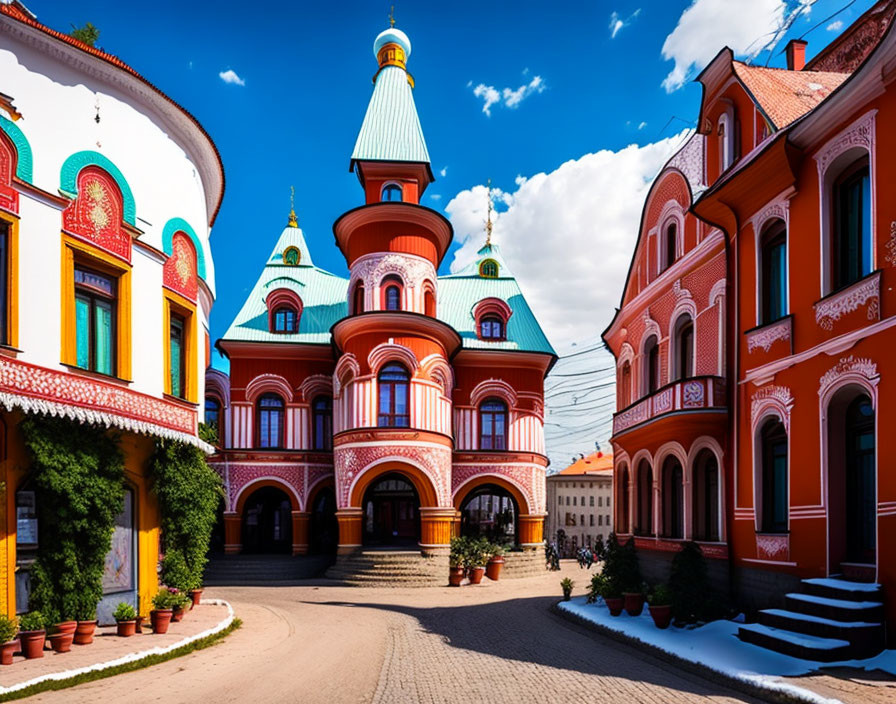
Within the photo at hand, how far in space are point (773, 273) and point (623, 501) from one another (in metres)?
8.89

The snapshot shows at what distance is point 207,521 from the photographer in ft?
51.9

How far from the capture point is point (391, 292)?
90.4 ft

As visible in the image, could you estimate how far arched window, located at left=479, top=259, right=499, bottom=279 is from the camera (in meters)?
35.2

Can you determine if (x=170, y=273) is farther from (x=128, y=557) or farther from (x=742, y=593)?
(x=742, y=593)

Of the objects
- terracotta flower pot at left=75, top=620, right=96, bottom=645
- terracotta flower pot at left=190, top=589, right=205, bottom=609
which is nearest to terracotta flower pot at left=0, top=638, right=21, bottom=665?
terracotta flower pot at left=75, top=620, right=96, bottom=645

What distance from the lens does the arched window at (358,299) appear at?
28016 mm

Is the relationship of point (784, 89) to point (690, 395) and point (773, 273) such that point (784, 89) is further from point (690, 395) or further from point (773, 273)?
point (690, 395)

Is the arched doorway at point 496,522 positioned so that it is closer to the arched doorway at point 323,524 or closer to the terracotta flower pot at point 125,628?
the arched doorway at point 323,524

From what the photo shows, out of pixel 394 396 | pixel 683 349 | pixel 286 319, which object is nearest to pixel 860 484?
pixel 683 349

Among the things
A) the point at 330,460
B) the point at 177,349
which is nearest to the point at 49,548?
the point at 177,349

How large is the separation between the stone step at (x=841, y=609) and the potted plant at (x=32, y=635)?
35.5ft

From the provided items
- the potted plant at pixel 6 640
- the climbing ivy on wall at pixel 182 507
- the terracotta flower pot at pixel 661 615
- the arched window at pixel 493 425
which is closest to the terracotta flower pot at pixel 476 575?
the arched window at pixel 493 425

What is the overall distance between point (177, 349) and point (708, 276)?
11.3 m

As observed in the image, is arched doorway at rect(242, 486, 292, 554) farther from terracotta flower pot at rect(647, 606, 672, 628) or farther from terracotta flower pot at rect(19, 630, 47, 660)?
terracotta flower pot at rect(647, 606, 672, 628)
